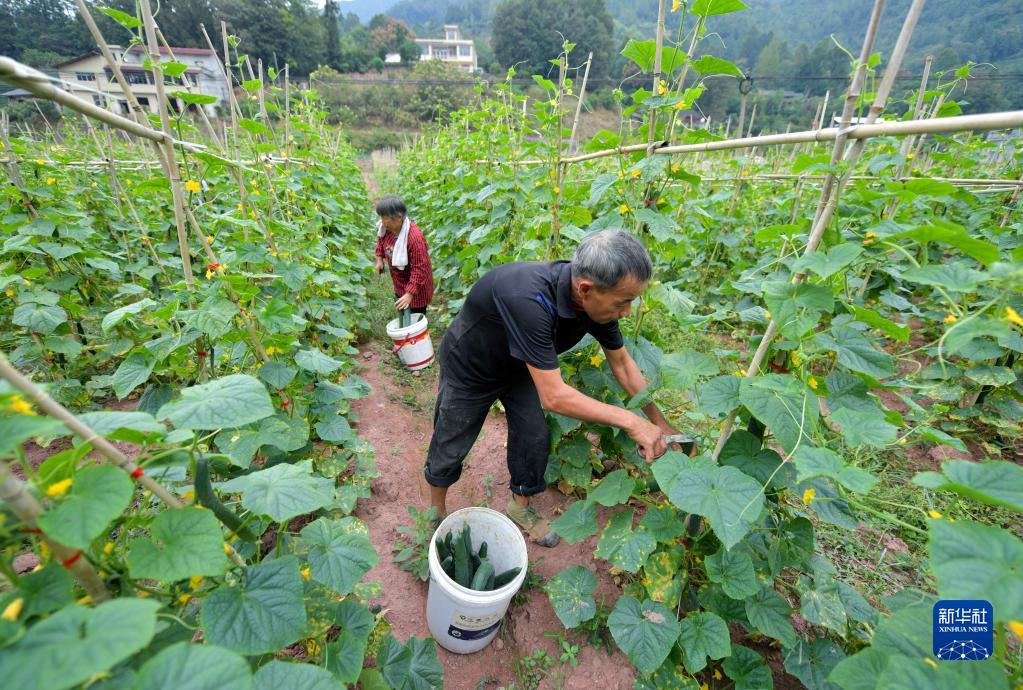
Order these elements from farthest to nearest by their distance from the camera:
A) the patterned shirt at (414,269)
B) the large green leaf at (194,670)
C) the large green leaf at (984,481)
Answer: the patterned shirt at (414,269)
the large green leaf at (984,481)
the large green leaf at (194,670)

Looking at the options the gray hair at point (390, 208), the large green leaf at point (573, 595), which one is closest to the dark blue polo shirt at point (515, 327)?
the large green leaf at point (573, 595)

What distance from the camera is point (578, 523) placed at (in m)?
2.09

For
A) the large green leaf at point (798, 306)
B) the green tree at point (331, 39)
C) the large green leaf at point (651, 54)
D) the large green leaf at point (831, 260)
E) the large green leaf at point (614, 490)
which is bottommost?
the large green leaf at point (614, 490)

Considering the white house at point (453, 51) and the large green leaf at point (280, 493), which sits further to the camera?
the white house at point (453, 51)

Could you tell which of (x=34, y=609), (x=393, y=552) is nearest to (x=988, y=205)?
(x=393, y=552)

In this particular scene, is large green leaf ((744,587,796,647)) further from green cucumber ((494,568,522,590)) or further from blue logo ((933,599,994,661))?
green cucumber ((494,568,522,590))

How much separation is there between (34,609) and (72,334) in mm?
3473

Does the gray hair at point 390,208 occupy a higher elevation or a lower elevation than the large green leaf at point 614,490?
higher

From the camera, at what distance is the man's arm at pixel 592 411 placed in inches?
72.2

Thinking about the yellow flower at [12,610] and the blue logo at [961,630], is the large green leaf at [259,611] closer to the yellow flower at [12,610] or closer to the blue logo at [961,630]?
the yellow flower at [12,610]

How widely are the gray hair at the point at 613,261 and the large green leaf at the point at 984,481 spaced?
1075 mm

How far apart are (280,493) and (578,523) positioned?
4.46ft

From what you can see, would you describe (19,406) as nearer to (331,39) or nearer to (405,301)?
(405,301)

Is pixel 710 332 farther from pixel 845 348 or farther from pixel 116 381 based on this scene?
pixel 116 381
